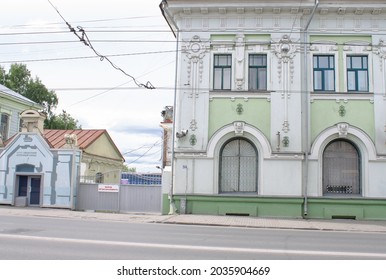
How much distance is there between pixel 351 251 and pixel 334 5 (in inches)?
562

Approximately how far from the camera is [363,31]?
20922mm

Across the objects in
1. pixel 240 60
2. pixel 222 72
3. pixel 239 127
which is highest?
pixel 240 60

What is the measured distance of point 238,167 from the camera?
2106 cm

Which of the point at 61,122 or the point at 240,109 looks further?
the point at 61,122

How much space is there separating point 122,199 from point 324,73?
12471 millimetres

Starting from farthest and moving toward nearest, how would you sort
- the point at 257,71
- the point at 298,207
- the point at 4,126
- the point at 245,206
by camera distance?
the point at 4,126, the point at 257,71, the point at 245,206, the point at 298,207

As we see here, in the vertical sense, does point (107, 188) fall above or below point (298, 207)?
above

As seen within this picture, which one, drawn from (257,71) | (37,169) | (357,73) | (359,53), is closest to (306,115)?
(257,71)

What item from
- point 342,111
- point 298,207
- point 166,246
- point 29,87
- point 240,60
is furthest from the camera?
point 29,87

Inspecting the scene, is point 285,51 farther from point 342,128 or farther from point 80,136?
point 80,136

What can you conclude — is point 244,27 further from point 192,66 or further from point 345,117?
point 345,117

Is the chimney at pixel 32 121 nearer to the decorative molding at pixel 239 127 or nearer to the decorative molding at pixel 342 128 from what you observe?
the decorative molding at pixel 239 127

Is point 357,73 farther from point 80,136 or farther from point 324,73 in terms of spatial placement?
point 80,136

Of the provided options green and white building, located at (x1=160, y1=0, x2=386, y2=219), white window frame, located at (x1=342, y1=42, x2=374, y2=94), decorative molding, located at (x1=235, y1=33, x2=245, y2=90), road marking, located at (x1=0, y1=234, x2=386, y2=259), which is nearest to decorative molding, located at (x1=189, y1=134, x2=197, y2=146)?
green and white building, located at (x1=160, y1=0, x2=386, y2=219)
